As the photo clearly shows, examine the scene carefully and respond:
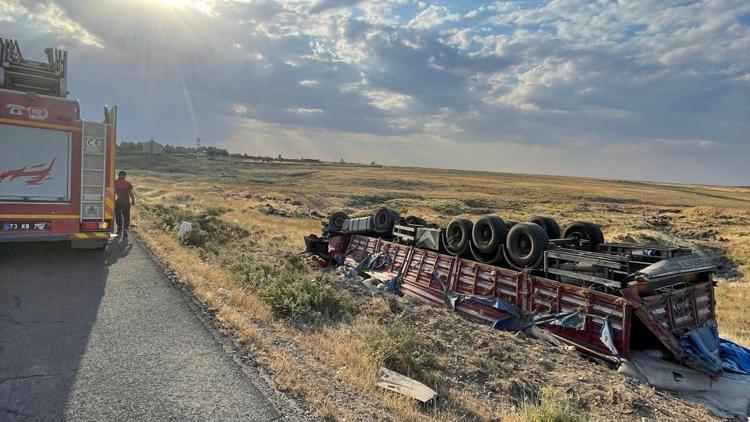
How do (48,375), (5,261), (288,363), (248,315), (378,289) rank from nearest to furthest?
(48,375), (288,363), (248,315), (5,261), (378,289)

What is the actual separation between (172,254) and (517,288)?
738 centimetres

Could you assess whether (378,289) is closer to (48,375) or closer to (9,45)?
(48,375)

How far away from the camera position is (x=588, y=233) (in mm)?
10086

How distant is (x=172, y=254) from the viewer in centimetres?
1081

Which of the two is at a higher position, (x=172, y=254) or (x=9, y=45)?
(x=9, y=45)

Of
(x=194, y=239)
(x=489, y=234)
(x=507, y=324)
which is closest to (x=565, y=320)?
(x=507, y=324)

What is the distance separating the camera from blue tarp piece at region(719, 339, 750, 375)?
721 cm

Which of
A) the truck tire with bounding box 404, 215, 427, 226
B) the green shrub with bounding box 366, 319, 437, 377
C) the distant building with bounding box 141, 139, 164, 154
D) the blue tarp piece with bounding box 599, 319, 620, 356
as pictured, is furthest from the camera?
the distant building with bounding box 141, 139, 164, 154

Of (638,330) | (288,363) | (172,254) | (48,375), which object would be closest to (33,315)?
(48,375)

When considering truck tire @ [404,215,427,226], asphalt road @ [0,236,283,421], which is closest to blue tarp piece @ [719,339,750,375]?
truck tire @ [404,215,427,226]

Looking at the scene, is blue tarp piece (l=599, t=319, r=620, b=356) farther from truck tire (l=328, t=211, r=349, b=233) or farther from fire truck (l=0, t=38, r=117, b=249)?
fire truck (l=0, t=38, r=117, b=249)

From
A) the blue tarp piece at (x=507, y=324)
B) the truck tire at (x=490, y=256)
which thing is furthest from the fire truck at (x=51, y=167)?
the blue tarp piece at (x=507, y=324)

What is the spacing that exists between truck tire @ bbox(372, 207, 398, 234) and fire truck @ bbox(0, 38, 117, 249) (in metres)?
6.30

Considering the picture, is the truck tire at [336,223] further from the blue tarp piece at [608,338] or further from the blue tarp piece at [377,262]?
the blue tarp piece at [608,338]
